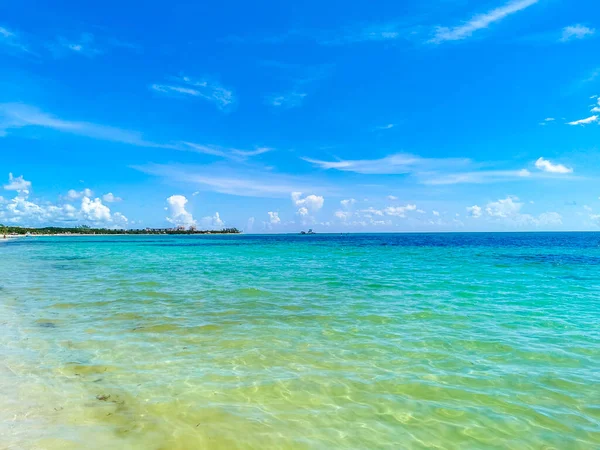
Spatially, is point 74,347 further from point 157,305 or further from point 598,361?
point 598,361

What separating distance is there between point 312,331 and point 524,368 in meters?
5.57

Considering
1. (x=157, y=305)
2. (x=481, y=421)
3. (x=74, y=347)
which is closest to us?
(x=481, y=421)

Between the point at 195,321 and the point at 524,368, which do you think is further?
the point at 195,321

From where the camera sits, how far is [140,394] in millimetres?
7199

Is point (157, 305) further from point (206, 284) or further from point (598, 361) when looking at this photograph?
point (598, 361)

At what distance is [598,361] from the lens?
29.7 ft

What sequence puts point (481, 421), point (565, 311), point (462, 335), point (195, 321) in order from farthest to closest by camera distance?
point (565, 311)
point (195, 321)
point (462, 335)
point (481, 421)

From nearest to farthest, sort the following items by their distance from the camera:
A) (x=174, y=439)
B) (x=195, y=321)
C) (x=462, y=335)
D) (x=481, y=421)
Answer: (x=174, y=439)
(x=481, y=421)
(x=462, y=335)
(x=195, y=321)

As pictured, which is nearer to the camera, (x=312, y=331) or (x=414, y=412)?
(x=414, y=412)

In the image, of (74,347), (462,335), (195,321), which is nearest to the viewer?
(74,347)

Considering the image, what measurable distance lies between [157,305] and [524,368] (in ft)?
42.7

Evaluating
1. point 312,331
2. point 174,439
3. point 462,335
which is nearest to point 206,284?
point 312,331

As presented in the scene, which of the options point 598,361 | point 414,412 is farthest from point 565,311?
point 414,412

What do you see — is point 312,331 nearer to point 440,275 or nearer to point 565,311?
point 565,311
